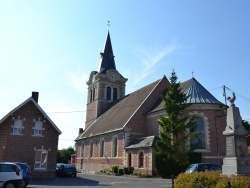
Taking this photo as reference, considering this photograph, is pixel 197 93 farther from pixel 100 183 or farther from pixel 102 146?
pixel 102 146

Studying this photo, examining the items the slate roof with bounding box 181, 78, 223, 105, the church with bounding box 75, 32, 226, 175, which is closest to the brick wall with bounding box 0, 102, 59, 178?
the church with bounding box 75, 32, 226, 175

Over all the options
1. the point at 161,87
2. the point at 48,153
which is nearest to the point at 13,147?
the point at 48,153

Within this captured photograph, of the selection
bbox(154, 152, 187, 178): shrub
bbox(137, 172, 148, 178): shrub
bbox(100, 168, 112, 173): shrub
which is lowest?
bbox(100, 168, 112, 173): shrub

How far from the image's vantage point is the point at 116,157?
35.2 meters

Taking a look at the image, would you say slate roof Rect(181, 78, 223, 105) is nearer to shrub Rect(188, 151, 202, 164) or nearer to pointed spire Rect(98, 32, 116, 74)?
shrub Rect(188, 151, 202, 164)

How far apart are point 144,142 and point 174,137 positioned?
501 centimetres

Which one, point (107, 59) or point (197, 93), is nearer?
point (197, 93)

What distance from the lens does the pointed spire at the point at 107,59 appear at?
52.5 m

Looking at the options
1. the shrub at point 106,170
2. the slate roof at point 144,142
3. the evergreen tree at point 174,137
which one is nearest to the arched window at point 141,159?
the slate roof at point 144,142

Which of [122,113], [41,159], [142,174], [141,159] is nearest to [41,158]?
[41,159]

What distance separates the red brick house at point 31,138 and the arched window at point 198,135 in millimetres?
12948

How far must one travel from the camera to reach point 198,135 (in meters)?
28.5

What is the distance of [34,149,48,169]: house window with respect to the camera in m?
24.5

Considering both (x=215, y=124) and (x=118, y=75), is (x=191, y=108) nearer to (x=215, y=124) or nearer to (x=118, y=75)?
(x=215, y=124)
